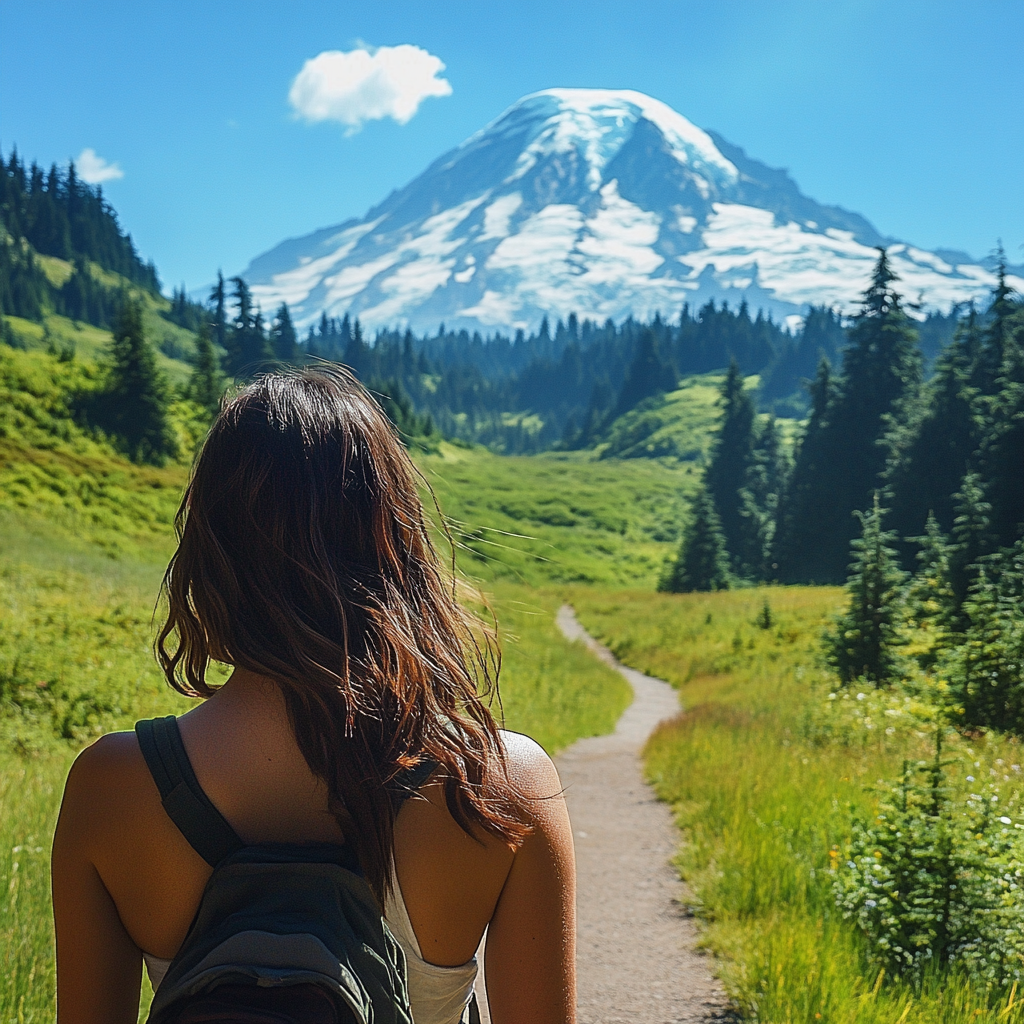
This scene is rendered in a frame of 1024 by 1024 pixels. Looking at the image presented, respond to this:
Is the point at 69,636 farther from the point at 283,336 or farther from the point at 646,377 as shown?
the point at 646,377

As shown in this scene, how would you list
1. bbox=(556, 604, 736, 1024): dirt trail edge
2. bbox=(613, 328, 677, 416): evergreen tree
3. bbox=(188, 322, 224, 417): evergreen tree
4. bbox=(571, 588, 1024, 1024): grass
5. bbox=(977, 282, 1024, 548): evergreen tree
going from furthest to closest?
bbox=(613, 328, 677, 416): evergreen tree
bbox=(188, 322, 224, 417): evergreen tree
bbox=(977, 282, 1024, 548): evergreen tree
bbox=(556, 604, 736, 1024): dirt trail edge
bbox=(571, 588, 1024, 1024): grass

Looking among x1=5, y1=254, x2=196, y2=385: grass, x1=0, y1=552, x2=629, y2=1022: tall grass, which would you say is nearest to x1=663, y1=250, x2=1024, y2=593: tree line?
x1=0, y1=552, x2=629, y2=1022: tall grass

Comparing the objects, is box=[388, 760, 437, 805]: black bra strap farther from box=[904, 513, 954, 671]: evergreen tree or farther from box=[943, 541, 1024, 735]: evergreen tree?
box=[904, 513, 954, 671]: evergreen tree

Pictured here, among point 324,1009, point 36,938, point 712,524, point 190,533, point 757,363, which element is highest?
point 757,363

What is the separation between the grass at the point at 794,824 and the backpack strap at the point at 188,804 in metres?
3.15

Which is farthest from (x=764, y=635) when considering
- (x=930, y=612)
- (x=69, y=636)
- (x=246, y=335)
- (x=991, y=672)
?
(x=246, y=335)

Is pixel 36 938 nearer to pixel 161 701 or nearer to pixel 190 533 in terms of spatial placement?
pixel 190 533

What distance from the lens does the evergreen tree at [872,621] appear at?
52.2 feet

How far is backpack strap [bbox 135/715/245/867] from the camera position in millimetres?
1290

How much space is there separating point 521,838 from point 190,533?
73cm

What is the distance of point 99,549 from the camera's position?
29.1 metres

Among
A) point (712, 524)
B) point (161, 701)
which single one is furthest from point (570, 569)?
point (161, 701)

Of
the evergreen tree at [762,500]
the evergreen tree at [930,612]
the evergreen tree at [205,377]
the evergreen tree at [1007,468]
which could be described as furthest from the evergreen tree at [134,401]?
the evergreen tree at [1007,468]

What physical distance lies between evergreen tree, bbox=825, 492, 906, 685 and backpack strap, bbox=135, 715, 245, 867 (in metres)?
16.0
